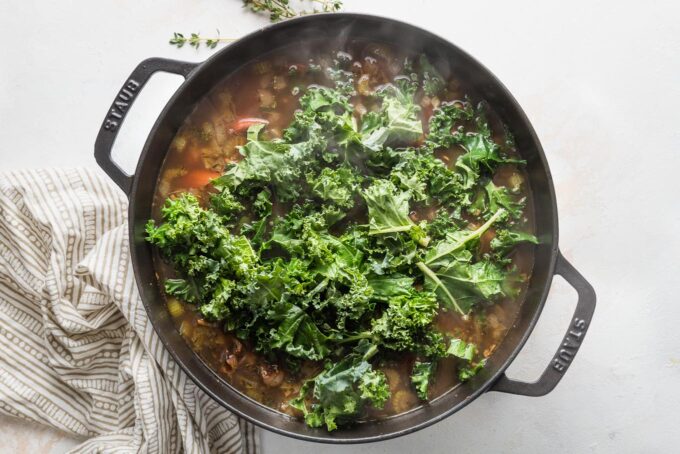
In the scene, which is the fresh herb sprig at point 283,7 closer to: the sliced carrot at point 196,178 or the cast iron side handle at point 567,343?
the sliced carrot at point 196,178

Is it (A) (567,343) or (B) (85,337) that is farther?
(B) (85,337)

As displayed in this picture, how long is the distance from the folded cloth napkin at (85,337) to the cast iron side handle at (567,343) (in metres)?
1.41

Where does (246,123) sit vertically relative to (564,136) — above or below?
below

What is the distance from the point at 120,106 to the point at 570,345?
7.45 ft

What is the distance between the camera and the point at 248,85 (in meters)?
3.51

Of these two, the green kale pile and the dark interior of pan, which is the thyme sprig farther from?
the green kale pile

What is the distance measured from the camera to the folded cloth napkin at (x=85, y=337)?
11.6 feet

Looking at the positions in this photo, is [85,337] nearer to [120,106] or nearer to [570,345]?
[120,106]

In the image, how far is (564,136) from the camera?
12.3ft

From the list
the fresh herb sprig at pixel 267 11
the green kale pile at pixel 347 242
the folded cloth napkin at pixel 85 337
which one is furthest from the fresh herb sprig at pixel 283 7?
the folded cloth napkin at pixel 85 337

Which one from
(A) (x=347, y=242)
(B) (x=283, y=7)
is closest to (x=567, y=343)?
(A) (x=347, y=242)

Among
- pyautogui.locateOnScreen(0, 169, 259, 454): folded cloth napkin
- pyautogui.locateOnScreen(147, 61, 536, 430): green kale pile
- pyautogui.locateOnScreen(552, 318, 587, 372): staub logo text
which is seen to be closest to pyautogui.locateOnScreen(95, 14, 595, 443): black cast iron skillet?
pyautogui.locateOnScreen(552, 318, 587, 372): staub logo text

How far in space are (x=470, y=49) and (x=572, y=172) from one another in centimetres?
83

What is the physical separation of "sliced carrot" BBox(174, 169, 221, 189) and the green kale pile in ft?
0.37
